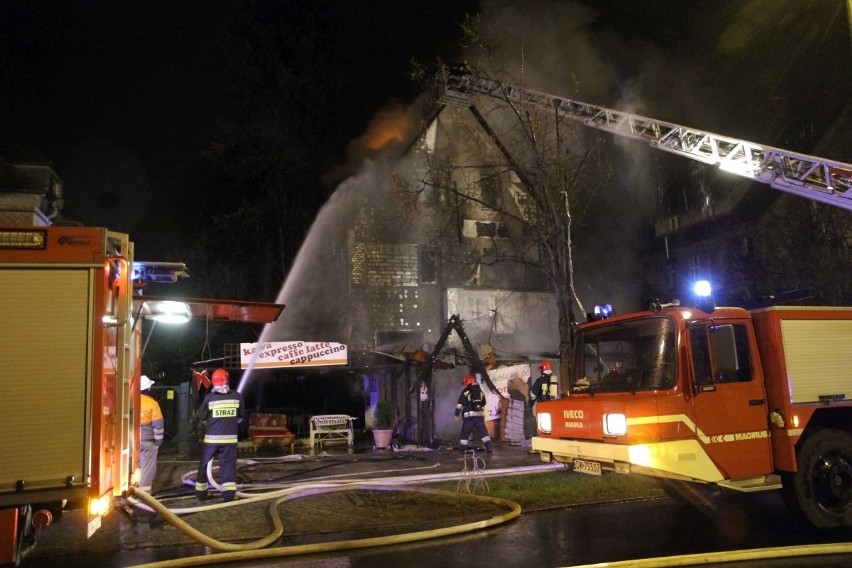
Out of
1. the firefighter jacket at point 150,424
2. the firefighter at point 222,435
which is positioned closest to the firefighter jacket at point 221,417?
the firefighter at point 222,435

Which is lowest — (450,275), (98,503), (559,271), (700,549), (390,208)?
(700,549)

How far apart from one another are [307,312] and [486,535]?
42.3 ft

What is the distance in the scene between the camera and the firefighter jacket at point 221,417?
27.2 feet

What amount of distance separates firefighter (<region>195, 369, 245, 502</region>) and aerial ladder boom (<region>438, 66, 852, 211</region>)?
7310 millimetres

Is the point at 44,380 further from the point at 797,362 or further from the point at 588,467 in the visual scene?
the point at 797,362

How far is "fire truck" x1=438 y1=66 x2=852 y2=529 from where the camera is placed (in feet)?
19.6

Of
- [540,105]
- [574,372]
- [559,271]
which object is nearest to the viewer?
[574,372]

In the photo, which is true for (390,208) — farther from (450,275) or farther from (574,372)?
(574,372)

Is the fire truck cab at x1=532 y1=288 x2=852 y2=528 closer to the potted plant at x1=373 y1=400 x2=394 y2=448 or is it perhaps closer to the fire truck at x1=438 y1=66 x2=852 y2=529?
the fire truck at x1=438 y1=66 x2=852 y2=529

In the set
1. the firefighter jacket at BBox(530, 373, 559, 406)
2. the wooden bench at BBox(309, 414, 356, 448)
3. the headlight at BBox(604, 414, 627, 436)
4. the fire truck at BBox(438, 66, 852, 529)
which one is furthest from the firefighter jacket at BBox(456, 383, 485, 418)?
the headlight at BBox(604, 414, 627, 436)

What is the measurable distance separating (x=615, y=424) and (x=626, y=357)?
1069 millimetres

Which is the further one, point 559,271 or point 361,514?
point 559,271

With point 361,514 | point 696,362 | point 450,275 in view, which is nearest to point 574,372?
point 696,362

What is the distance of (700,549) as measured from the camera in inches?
224
